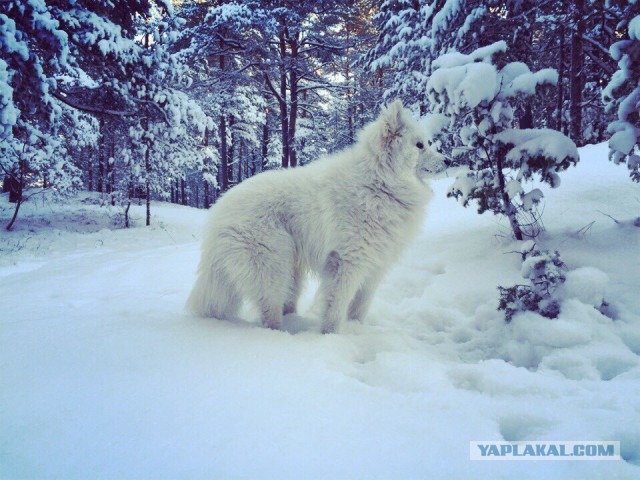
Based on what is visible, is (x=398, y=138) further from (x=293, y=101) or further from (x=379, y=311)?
(x=293, y=101)

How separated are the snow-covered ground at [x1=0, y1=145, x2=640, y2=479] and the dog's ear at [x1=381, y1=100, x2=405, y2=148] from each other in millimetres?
1811

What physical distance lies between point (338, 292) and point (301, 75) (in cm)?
1295

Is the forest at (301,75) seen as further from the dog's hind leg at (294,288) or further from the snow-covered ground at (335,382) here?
the dog's hind leg at (294,288)

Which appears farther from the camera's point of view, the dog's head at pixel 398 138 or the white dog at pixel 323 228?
the dog's head at pixel 398 138

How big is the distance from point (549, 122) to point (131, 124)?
15.9 m

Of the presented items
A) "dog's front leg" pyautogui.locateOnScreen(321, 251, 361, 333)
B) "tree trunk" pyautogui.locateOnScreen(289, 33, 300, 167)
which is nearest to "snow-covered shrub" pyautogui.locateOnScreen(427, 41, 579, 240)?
"dog's front leg" pyautogui.locateOnScreen(321, 251, 361, 333)

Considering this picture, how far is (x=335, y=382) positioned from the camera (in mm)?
1854

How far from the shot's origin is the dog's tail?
2.95 metres

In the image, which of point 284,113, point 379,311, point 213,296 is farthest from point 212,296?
point 284,113

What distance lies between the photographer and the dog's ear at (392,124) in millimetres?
3193

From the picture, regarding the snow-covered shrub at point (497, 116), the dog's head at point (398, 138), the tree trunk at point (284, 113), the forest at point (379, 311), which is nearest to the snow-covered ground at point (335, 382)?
the forest at point (379, 311)

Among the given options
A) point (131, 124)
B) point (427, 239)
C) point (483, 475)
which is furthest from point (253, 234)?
point (131, 124)

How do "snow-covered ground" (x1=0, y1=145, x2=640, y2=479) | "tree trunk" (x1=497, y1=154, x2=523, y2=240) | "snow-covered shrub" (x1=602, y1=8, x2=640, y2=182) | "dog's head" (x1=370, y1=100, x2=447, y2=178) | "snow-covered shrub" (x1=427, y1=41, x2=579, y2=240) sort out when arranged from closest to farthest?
1. "snow-covered ground" (x1=0, y1=145, x2=640, y2=479)
2. "snow-covered shrub" (x1=602, y1=8, x2=640, y2=182)
3. "snow-covered shrub" (x1=427, y1=41, x2=579, y2=240)
4. "dog's head" (x1=370, y1=100, x2=447, y2=178)
5. "tree trunk" (x1=497, y1=154, x2=523, y2=240)

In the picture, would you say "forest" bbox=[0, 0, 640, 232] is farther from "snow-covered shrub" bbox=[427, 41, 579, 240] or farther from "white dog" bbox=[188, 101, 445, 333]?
"white dog" bbox=[188, 101, 445, 333]
